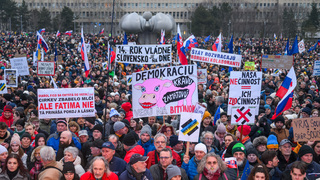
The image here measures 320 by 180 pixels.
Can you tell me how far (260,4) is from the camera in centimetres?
10525

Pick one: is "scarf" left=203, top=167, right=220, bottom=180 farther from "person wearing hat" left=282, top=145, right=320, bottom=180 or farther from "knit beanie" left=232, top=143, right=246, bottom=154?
Answer: "person wearing hat" left=282, top=145, right=320, bottom=180

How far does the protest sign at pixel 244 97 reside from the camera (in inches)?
289

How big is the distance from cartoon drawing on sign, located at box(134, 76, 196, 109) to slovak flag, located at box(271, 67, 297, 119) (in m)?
2.12

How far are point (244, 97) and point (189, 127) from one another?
→ 1.91 meters

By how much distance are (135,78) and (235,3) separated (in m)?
87.3

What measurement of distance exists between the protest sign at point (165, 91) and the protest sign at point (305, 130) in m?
1.64

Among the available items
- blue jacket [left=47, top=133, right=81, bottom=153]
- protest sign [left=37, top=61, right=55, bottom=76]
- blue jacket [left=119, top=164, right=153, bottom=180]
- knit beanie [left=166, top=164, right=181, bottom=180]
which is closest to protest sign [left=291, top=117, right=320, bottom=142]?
knit beanie [left=166, top=164, right=181, bottom=180]

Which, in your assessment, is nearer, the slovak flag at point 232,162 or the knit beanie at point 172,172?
the knit beanie at point 172,172

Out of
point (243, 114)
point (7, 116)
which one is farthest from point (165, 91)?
point (7, 116)

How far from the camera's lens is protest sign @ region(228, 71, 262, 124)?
7.34m

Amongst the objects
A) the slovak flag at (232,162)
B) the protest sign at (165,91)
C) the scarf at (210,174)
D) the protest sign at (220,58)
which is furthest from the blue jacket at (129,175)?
the protest sign at (220,58)

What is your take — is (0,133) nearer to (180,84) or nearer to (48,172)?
(48,172)

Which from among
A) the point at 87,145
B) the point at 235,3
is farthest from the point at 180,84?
the point at 235,3

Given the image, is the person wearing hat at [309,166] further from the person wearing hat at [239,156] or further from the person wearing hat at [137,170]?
the person wearing hat at [137,170]
